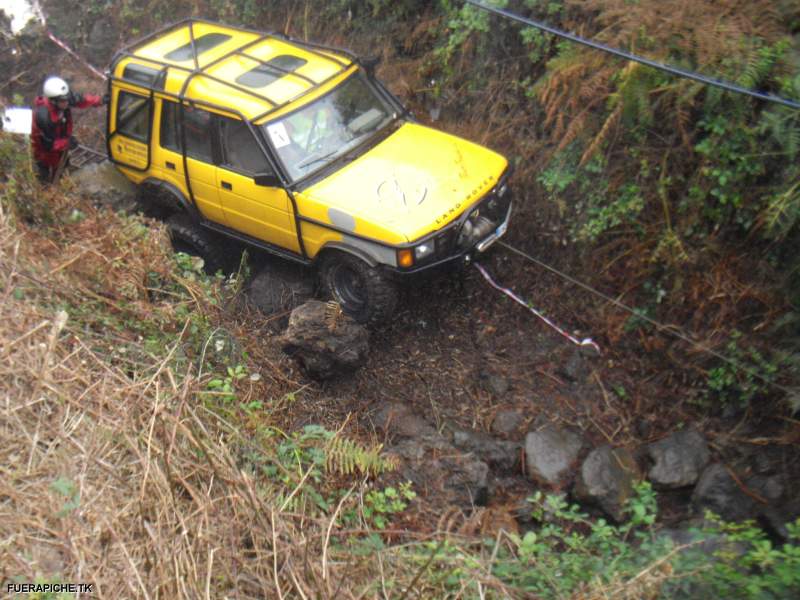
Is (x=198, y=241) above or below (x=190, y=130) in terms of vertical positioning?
below

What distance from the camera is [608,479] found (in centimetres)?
585

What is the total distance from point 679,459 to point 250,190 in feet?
13.5

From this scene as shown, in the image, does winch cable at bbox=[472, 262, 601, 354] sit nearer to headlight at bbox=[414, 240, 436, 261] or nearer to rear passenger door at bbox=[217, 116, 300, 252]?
headlight at bbox=[414, 240, 436, 261]

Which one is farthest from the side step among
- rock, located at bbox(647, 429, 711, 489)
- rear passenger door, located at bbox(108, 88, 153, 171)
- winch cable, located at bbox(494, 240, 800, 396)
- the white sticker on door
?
rock, located at bbox(647, 429, 711, 489)

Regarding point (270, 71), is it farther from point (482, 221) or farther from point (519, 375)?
point (519, 375)

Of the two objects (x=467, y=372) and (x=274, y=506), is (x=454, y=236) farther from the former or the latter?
(x=274, y=506)

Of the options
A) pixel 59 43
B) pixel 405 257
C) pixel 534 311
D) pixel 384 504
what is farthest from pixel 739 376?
pixel 59 43

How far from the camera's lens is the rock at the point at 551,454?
601 cm

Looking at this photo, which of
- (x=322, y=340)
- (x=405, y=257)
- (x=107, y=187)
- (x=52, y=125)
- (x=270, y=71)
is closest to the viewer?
(x=405, y=257)

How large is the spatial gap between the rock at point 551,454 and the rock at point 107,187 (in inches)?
181

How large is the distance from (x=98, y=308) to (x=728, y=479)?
4793mm

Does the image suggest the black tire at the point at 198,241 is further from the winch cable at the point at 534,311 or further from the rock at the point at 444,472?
the rock at the point at 444,472

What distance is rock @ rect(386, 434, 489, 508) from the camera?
5.61 m

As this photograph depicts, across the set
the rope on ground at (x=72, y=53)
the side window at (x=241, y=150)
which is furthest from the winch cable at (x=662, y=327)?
the rope on ground at (x=72, y=53)
